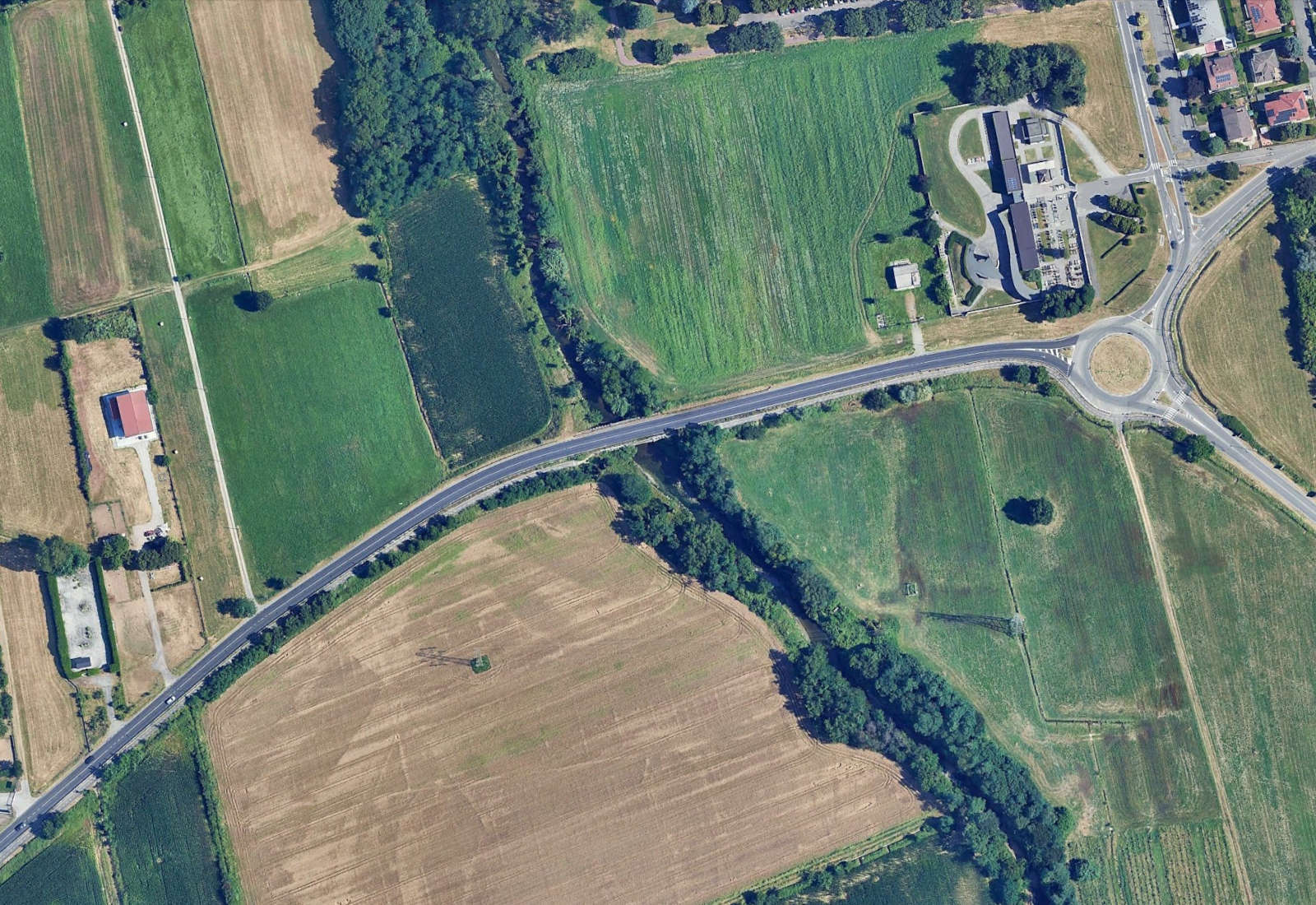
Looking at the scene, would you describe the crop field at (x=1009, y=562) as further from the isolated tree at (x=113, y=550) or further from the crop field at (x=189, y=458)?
the isolated tree at (x=113, y=550)

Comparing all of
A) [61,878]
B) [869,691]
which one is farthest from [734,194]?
[61,878]

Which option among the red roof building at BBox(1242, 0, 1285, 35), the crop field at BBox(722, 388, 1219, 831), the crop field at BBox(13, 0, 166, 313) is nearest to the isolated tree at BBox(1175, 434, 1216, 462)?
the crop field at BBox(722, 388, 1219, 831)

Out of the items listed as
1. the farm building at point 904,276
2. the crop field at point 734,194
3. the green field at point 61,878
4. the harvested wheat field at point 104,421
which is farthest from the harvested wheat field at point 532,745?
the farm building at point 904,276

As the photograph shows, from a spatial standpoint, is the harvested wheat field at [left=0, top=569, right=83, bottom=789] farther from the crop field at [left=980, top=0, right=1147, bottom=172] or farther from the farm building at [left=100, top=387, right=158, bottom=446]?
the crop field at [left=980, top=0, right=1147, bottom=172]

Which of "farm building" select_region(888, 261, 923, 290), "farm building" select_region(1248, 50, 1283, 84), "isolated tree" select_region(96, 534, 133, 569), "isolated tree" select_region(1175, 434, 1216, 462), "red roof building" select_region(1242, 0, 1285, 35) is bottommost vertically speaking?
"isolated tree" select_region(1175, 434, 1216, 462)

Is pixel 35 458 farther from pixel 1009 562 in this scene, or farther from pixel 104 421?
pixel 1009 562

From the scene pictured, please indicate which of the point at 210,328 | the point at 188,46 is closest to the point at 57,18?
the point at 188,46
